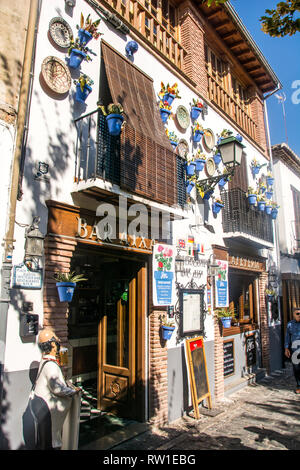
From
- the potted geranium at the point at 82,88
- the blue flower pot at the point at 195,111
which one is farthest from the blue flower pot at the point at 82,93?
the blue flower pot at the point at 195,111

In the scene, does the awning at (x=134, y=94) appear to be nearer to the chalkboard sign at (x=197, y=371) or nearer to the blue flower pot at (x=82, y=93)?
the blue flower pot at (x=82, y=93)

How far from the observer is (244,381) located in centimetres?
962

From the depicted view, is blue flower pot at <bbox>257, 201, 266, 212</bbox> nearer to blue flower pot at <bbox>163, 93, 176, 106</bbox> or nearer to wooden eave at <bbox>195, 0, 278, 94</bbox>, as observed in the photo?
blue flower pot at <bbox>163, 93, 176, 106</bbox>

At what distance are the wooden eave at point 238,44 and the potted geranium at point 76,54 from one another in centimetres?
570

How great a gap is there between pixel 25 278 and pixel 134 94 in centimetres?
414

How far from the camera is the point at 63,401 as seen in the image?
4.12m

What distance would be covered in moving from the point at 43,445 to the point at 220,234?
21.8 ft

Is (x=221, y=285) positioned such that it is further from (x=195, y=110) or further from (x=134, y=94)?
(x=134, y=94)

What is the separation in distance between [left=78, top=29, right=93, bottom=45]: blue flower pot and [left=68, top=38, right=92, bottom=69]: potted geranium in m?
0.09

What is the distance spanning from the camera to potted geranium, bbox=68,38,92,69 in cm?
540

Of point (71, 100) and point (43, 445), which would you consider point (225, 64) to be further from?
point (43, 445)

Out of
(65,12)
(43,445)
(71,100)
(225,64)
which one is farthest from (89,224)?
(225,64)

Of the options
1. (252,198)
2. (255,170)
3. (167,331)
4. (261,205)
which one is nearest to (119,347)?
(167,331)

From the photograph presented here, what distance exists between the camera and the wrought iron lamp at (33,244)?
446 centimetres
